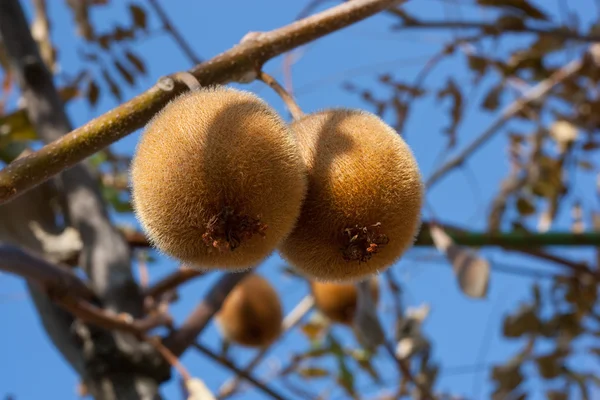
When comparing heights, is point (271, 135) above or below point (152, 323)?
above

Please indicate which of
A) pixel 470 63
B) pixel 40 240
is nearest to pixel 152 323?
pixel 40 240

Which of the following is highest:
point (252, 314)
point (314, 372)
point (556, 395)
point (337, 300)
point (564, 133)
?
point (252, 314)

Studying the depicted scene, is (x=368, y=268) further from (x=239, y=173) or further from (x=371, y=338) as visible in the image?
(x=371, y=338)

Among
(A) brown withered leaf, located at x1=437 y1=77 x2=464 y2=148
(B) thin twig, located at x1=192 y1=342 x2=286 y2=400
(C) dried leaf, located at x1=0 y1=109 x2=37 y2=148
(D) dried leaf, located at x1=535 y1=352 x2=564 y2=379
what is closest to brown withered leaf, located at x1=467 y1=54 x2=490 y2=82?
(A) brown withered leaf, located at x1=437 y1=77 x2=464 y2=148

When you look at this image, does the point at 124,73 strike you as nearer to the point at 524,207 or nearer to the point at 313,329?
the point at 313,329

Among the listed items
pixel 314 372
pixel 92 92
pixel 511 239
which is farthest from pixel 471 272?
pixel 92 92

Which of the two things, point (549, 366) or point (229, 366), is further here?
point (549, 366)
